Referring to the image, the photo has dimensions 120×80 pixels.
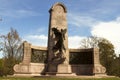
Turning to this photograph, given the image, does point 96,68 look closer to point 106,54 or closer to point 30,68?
point 30,68

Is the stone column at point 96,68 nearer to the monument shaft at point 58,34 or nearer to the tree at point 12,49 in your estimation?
the monument shaft at point 58,34

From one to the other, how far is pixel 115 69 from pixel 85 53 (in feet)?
81.5

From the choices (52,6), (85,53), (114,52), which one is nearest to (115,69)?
(114,52)

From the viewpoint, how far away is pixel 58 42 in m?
25.0

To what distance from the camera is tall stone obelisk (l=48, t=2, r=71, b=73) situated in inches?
967

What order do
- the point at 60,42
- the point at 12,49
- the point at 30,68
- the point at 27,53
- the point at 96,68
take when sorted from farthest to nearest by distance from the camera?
1. the point at 12,49
2. the point at 96,68
3. the point at 27,53
4. the point at 30,68
5. the point at 60,42

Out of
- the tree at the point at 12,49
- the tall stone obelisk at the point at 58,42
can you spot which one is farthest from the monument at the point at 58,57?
the tree at the point at 12,49

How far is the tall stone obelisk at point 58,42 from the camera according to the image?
80.6 feet

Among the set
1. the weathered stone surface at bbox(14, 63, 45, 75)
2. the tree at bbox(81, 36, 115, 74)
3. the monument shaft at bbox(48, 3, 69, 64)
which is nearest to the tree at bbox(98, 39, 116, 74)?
the tree at bbox(81, 36, 115, 74)

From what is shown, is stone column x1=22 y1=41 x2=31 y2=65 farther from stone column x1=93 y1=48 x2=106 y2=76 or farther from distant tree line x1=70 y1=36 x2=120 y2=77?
distant tree line x1=70 y1=36 x2=120 y2=77

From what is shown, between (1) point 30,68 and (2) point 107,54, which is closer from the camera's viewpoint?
(1) point 30,68

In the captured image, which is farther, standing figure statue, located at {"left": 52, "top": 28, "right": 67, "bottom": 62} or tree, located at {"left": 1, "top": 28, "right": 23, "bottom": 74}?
tree, located at {"left": 1, "top": 28, "right": 23, "bottom": 74}

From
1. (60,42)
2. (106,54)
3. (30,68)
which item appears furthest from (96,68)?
(106,54)

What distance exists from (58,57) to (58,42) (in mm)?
1599
